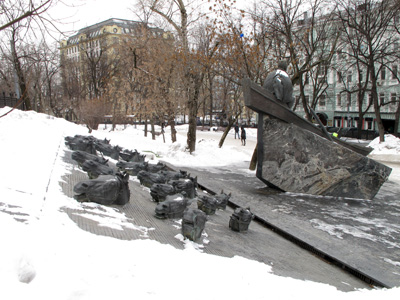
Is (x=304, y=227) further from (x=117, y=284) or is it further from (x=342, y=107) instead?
(x=342, y=107)

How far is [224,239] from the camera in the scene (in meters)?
4.88

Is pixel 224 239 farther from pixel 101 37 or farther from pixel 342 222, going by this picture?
pixel 101 37

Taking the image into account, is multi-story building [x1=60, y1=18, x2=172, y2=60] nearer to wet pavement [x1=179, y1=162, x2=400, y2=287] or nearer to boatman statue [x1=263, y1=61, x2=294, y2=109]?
boatman statue [x1=263, y1=61, x2=294, y2=109]

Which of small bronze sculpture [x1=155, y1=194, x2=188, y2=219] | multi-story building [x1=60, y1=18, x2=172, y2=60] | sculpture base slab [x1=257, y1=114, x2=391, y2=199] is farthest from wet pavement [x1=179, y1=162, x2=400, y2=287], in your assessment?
multi-story building [x1=60, y1=18, x2=172, y2=60]

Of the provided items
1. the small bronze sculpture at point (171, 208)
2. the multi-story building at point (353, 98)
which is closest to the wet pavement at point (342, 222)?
the small bronze sculpture at point (171, 208)

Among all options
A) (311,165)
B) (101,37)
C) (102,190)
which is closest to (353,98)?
(101,37)

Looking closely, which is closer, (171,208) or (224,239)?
(224,239)

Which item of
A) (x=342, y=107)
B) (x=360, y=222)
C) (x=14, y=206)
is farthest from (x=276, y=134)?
(x=342, y=107)

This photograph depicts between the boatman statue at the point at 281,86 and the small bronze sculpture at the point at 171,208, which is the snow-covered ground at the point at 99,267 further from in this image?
the boatman statue at the point at 281,86

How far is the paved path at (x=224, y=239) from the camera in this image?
405 cm

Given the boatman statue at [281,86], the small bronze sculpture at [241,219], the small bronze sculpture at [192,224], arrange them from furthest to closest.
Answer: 1. the boatman statue at [281,86]
2. the small bronze sculpture at [241,219]
3. the small bronze sculpture at [192,224]

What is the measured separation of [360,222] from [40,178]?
5.59m

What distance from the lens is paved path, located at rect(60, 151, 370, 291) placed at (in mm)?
4051

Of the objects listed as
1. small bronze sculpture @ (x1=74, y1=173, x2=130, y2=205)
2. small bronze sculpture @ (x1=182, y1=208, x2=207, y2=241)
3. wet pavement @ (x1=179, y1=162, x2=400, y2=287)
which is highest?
small bronze sculpture @ (x1=74, y1=173, x2=130, y2=205)
